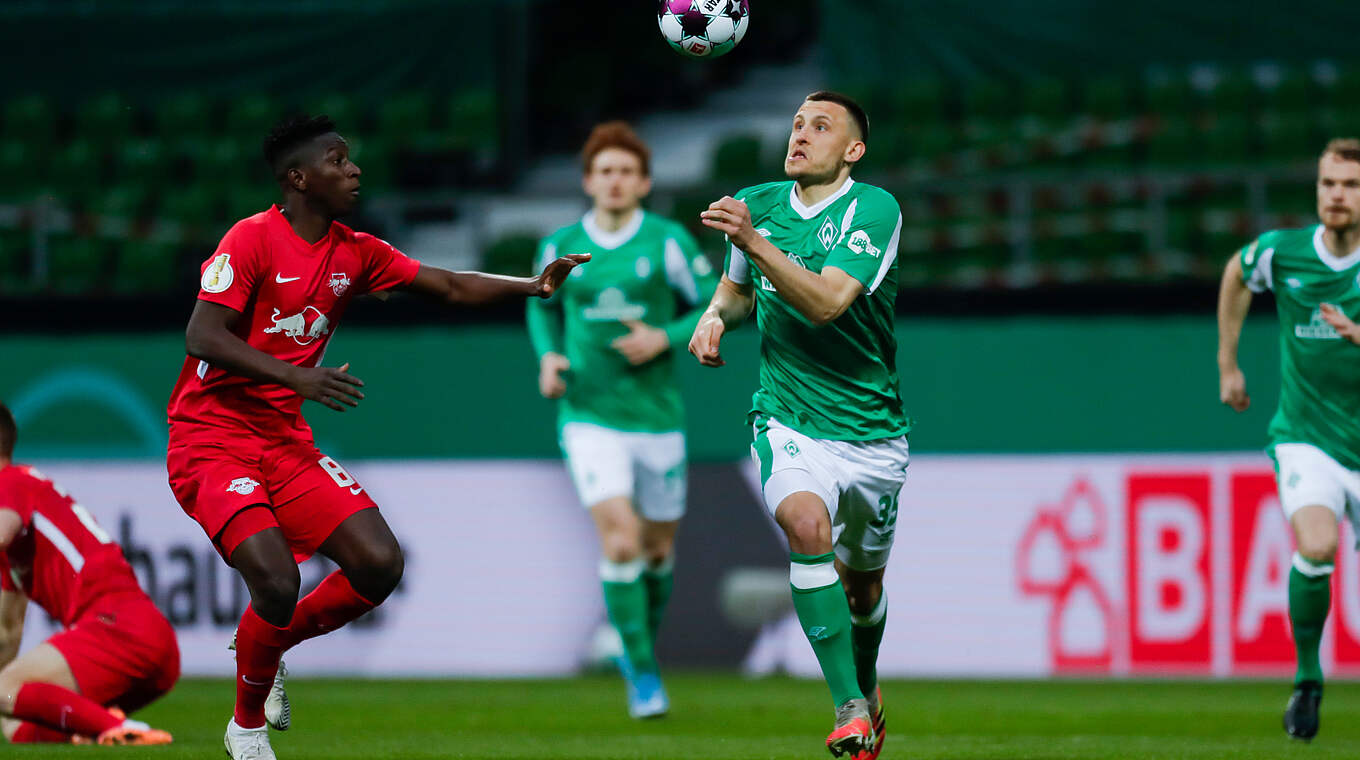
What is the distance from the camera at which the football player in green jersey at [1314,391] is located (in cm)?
704

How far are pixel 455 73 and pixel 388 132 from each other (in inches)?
36.5

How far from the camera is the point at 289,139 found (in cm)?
602

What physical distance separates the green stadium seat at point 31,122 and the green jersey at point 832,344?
11414 mm

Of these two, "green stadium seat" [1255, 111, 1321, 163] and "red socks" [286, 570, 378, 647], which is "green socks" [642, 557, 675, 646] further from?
"green stadium seat" [1255, 111, 1321, 163]

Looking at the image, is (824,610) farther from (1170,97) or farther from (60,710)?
(1170,97)

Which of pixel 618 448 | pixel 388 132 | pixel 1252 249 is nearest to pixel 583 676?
pixel 618 448

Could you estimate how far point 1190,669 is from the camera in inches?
391

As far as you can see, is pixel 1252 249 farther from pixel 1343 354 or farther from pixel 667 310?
pixel 667 310

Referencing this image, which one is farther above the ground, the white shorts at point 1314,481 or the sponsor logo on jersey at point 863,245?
the sponsor logo on jersey at point 863,245

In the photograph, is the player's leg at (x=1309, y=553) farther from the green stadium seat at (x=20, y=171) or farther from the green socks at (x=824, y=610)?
the green stadium seat at (x=20, y=171)

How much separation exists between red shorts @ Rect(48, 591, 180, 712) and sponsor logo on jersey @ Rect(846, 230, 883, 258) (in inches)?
134

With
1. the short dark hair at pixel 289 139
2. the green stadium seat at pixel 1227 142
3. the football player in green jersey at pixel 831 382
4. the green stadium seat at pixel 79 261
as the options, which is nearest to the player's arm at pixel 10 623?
the short dark hair at pixel 289 139

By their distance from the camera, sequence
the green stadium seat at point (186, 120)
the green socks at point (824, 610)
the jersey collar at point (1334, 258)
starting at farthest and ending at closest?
the green stadium seat at point (186, 120) → the jersey collar at point (1334, 258) → the green socks at point (824, 610)

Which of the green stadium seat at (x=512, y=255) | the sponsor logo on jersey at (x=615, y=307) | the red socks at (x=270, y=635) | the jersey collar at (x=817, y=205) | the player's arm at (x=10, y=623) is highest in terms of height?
the jersey collar at (x=817, y=205)
